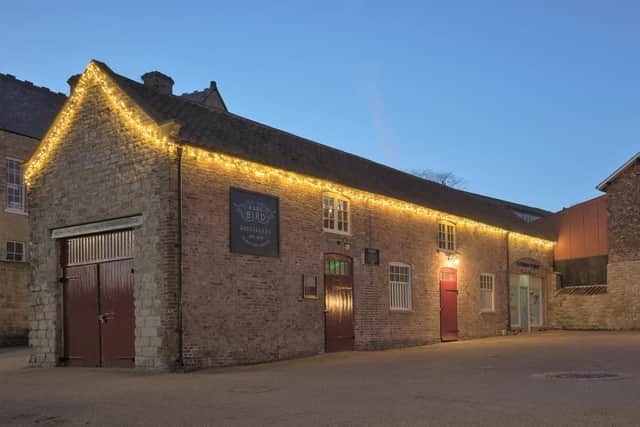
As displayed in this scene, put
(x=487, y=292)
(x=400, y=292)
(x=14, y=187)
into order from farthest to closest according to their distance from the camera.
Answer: (x=487, y=292) → (x=14, y=187) → (x=400, y=292)

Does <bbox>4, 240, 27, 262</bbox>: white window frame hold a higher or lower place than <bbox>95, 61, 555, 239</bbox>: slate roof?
lower

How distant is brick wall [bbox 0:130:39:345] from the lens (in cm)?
2558

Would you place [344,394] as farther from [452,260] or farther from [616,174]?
[616,174]

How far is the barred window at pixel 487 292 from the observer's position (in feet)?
88.9

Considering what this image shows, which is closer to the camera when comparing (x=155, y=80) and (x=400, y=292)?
(x=400, y=292)

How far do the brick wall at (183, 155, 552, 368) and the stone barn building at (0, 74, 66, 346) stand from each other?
13.0m

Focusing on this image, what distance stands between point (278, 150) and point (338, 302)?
14.8ft

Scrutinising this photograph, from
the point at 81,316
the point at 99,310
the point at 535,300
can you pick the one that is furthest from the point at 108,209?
the point at 535,300

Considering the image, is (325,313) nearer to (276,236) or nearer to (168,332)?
(276,236)

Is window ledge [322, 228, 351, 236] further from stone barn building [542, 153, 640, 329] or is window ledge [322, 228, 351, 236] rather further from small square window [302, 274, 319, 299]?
stone barn building [542, 153, 640, 329]

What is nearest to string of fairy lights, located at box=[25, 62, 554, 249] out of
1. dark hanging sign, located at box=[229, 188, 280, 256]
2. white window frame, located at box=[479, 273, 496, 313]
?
dark hanging sign, located at box=[229, 188, 280, 256]

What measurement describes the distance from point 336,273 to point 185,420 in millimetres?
11168

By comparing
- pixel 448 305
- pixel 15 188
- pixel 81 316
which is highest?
pixel 15 188

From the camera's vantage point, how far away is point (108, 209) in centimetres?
1600
